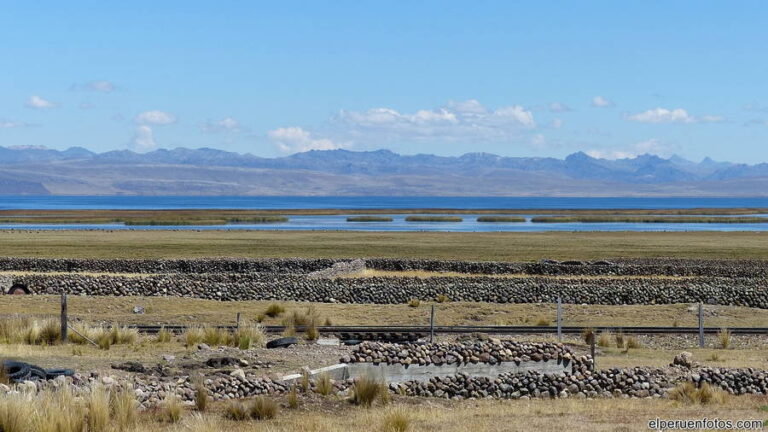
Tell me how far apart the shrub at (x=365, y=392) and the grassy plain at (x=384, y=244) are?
156 ft

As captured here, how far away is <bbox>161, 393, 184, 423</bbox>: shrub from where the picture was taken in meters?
15.7

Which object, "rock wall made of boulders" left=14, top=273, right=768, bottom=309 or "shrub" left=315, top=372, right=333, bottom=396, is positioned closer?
"shrub" left=315, top=372, right=333, bottom=396

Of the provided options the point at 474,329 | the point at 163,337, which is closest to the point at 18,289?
the point at 163,337

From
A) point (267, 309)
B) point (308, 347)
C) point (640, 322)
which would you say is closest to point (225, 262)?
point (267, 309)

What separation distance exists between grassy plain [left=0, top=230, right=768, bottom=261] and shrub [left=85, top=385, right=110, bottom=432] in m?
51.2

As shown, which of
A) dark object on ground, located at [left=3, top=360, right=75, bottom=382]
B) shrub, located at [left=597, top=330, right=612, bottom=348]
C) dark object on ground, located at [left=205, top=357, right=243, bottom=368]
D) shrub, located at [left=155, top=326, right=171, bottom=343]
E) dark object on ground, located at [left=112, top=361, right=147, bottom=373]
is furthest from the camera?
shrub, located at [left=597, top=330, right=612, bottom=348]

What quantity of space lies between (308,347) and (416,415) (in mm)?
8733

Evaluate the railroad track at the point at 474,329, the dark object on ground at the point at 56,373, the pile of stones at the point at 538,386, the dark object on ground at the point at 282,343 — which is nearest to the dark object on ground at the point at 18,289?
the railroad track at the point at 474,329

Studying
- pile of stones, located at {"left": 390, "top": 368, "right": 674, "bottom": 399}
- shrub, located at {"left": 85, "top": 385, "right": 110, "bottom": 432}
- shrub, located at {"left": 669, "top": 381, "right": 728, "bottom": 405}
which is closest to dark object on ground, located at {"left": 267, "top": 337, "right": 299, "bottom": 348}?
pile of stones, located at {"left": 390, "top": 368, "right": 674, "bottom": 399}

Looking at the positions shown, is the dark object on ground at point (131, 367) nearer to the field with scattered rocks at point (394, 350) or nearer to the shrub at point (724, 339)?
the field with scattered rocks at point (394, 350)

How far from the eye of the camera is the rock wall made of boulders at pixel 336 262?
55.3m

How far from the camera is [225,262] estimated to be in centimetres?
5666

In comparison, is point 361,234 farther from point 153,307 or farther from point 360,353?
point 360,353

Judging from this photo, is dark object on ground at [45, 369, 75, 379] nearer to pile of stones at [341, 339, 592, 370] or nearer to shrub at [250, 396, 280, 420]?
shrub at [250, 396, 280, 420]
